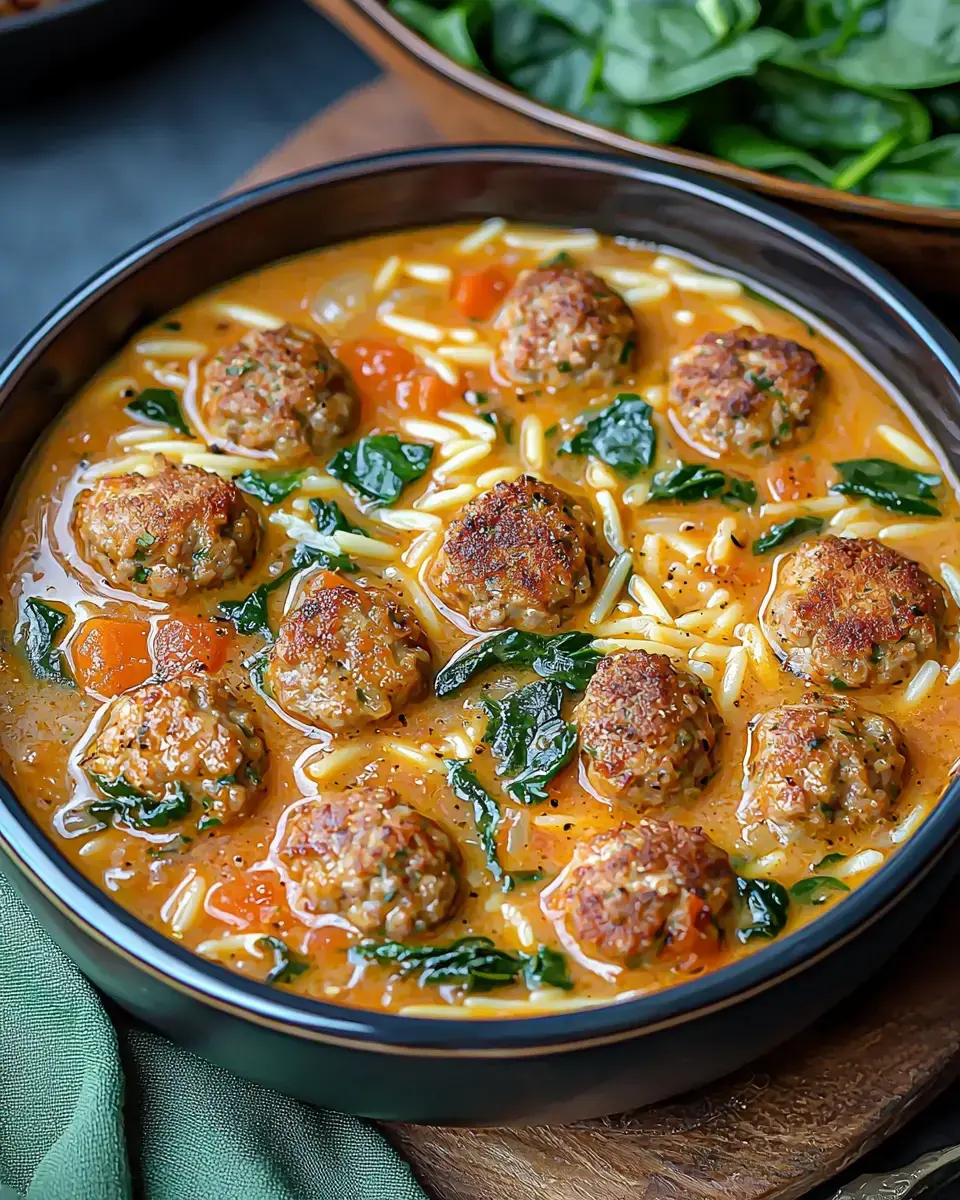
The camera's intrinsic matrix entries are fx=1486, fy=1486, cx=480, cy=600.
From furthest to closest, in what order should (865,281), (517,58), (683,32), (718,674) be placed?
A: (517,58)
(683,32)
(865,281)
(718,674)

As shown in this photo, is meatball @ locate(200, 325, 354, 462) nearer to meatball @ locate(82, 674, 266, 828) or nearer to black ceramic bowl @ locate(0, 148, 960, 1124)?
black ceramic bowl @ locate(0, 148, 960, 1124)

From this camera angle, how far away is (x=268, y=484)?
5004 millimetres

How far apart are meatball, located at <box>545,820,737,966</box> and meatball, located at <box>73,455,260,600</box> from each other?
1.54 metres

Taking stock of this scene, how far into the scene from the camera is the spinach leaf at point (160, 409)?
520 cm

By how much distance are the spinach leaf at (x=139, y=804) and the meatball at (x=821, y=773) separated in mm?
1626

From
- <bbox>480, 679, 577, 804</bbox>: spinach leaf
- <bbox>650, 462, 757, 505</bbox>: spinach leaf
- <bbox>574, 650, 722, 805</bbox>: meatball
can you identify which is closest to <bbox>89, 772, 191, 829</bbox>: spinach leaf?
<bbox>480, 679, 577, 804</bbox>: spinach leaf

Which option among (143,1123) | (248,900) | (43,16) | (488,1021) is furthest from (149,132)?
(488,1021)

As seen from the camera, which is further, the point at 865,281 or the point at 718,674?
the point at 865,281

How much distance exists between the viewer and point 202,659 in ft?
15.2

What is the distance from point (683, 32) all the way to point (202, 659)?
341 cm

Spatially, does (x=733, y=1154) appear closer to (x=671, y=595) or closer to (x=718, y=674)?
(x=718, y=674)

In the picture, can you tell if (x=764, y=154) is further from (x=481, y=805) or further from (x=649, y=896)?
(x=649, y=896)

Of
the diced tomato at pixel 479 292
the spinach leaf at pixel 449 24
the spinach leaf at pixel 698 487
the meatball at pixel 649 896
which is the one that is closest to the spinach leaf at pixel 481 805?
the meatball at pixel 649 896

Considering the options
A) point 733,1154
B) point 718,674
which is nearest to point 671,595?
point 718,674
